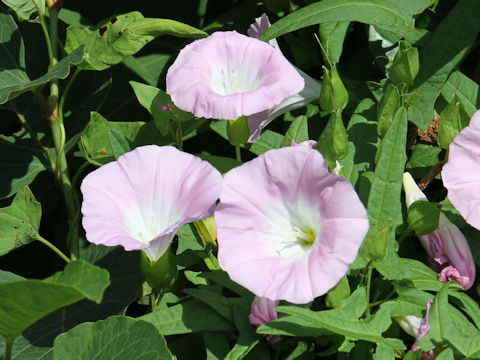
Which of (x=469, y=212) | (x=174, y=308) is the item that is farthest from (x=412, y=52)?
(x=174, y=308)

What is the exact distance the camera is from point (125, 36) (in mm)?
1222

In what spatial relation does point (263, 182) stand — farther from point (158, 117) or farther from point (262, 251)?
point (158, 117)

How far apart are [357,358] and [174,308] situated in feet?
0.82

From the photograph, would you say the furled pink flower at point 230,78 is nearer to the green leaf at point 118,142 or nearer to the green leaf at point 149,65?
the green leaf at point 118,142

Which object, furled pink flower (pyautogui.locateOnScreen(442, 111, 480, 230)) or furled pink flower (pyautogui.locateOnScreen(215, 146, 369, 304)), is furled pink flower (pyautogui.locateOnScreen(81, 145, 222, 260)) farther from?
furled pink flower (pyautogui.locateOnScreen(442, 111, 480, 230))

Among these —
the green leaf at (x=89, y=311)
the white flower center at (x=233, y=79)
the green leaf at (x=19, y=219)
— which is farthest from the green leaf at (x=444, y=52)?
the green leaf at (x=19, y=219)

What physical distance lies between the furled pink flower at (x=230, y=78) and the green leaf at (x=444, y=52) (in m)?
0.22

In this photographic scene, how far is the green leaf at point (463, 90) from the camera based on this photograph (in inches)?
46.4

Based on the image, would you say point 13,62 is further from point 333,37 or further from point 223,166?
point 333,37

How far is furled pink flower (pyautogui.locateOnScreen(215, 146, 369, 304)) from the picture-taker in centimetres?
87

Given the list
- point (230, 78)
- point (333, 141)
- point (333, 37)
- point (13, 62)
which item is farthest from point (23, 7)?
point (333, 141)

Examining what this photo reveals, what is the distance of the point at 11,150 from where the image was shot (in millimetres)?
1412

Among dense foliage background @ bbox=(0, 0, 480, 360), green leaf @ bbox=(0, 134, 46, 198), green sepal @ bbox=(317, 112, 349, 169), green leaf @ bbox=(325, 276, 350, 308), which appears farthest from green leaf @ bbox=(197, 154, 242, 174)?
green leaf @ bbox=(0, 134, 46, 198)

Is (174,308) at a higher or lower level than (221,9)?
lower
